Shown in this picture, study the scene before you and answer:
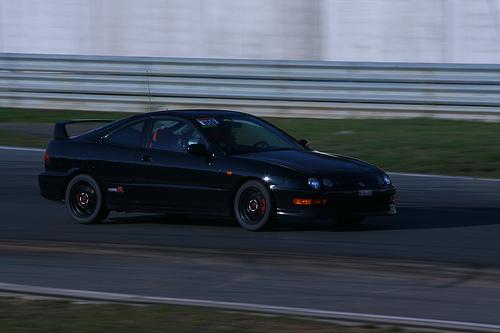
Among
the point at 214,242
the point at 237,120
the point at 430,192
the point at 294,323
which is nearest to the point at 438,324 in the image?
the point at 294,323

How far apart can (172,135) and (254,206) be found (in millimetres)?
1303

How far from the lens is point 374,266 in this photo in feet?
30.6

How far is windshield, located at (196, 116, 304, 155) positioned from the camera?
1169 centimetres

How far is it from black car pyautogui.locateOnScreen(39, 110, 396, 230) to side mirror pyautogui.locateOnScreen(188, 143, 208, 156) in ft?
0.03

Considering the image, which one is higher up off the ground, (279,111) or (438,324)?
(279,111)

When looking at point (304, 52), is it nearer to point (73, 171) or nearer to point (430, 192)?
point (430, 192)

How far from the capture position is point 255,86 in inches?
825

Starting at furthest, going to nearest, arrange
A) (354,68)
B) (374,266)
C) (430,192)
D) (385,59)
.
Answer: (385,59)
(354,68)
(430,192)
(374,266)

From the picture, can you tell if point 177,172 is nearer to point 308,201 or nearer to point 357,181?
point 308,201

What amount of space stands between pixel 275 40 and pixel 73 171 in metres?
11.3

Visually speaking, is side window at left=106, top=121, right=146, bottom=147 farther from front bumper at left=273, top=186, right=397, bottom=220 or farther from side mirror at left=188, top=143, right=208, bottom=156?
front bumper at left=273, top=186, right=397, bottom=220

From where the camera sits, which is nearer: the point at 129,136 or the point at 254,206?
the point at 254,206

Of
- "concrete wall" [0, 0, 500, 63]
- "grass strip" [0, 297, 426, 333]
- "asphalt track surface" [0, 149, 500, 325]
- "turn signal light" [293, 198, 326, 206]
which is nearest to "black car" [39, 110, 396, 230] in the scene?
"turn signal light" [293, 198, 326, 206]

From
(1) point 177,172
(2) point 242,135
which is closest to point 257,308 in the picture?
(1) point 177,172
